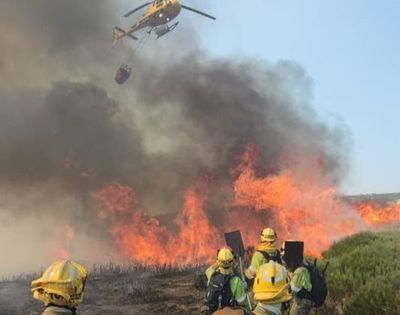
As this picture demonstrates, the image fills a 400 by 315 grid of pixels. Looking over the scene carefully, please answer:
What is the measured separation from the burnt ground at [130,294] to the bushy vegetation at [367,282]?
4.01 metres

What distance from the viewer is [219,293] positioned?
24.2 feet

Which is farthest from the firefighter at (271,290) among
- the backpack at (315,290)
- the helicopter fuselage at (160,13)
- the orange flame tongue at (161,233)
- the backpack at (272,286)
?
the helicopter fuselage at (160,13)

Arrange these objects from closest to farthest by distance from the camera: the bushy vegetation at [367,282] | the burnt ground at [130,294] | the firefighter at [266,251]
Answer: the firefighter at [266,251] < the bushy vegetation at [367,282] < the burnt ground at [130,294]

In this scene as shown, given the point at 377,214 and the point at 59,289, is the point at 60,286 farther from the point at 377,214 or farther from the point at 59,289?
the point at 377,214

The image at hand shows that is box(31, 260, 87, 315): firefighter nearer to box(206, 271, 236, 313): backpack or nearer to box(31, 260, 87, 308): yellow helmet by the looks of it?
box(31, 260, 87, 308): yellow helmet

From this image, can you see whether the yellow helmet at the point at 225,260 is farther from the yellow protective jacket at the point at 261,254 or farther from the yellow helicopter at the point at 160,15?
the yellow helicopter at the point at 160,15

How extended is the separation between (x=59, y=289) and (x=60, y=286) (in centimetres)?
2

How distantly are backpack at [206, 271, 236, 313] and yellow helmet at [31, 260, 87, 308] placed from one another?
13.4 feet

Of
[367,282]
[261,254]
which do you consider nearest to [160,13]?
[367,282]

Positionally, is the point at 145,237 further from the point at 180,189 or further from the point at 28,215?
the point at 28,215

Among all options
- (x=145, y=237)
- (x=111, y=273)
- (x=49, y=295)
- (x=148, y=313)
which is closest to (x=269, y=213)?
(x=145, y=237)

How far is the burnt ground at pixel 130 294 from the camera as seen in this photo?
1470 centimetres

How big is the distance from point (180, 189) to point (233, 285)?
33.4 m

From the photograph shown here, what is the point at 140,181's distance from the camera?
41781 mm
